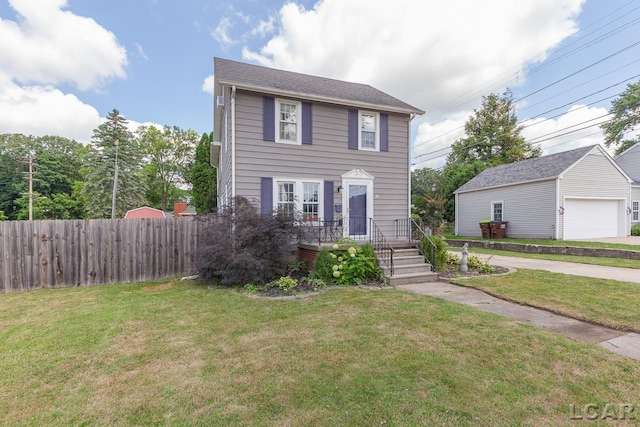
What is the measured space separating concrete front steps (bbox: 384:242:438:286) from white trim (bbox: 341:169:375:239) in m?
1.68

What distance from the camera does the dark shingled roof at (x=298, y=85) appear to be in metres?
8.23

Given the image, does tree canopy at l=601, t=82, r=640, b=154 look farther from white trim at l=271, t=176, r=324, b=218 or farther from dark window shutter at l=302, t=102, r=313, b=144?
white trim at l=271, t=176, r=324, b=218

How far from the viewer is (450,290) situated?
5.87 metres

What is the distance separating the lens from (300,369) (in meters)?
2.79

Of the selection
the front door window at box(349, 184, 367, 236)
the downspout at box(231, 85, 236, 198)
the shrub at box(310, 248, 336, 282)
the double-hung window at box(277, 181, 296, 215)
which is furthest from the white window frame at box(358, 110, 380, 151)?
the shrub at box(310, 248, 336, 282)

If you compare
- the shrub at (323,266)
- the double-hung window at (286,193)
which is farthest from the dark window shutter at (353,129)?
the shrub at (323,266)

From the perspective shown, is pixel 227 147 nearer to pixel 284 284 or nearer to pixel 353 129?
pixel 353 129

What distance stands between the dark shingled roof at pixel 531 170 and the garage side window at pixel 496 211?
122 centimetres

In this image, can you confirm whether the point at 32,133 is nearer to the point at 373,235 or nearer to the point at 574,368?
the point at 373,235

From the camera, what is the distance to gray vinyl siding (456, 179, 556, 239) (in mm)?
14469

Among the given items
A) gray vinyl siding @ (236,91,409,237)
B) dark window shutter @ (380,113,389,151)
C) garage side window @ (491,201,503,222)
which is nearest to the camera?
gray vinyl siding @ (236,91,409,237)

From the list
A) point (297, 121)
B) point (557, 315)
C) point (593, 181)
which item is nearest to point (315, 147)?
point (297, 121)

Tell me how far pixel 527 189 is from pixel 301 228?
48.9 feet

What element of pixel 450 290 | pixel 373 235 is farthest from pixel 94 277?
pixel 450 290
